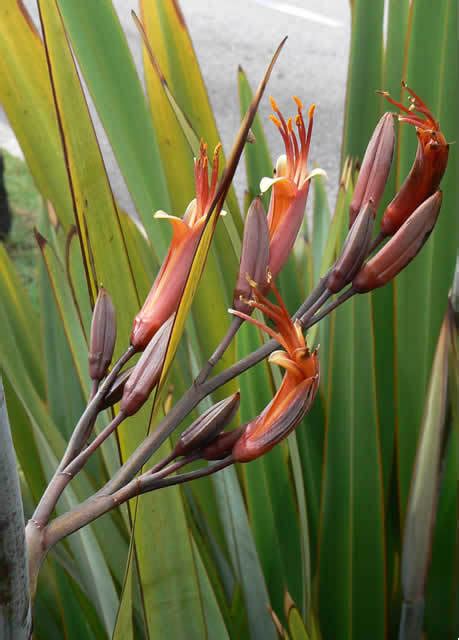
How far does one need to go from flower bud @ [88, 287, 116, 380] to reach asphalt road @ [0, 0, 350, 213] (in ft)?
9.42

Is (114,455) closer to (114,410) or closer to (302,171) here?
(114,410)

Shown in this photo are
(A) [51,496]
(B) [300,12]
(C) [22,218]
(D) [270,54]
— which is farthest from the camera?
(B) [300,12]

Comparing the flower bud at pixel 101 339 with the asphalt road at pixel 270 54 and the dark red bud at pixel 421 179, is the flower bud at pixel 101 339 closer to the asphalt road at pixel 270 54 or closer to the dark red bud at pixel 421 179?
the dark red bud at pixel 421 179

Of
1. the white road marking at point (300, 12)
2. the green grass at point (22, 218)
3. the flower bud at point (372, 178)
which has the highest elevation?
the white road marking at point (300, 12)

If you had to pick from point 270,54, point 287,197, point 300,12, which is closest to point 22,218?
point 270,54

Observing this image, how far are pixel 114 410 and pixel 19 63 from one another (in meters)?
0.31

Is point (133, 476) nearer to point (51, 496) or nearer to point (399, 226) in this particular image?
point (51, 496)

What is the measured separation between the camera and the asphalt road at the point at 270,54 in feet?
11.7

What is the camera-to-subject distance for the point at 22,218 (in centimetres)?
301

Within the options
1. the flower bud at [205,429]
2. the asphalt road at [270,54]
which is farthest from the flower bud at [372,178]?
the asphalt road at [270,54]

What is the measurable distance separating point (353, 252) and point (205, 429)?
0.10m

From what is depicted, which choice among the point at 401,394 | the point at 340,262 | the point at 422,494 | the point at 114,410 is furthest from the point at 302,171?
the point at 401,394

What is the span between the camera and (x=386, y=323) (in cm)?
81

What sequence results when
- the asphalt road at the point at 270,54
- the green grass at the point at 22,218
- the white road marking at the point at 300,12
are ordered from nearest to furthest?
the green grass at the point at 22,218 < the asphalt road at the point at 270,54 < the white road marking at the point at 300,12
